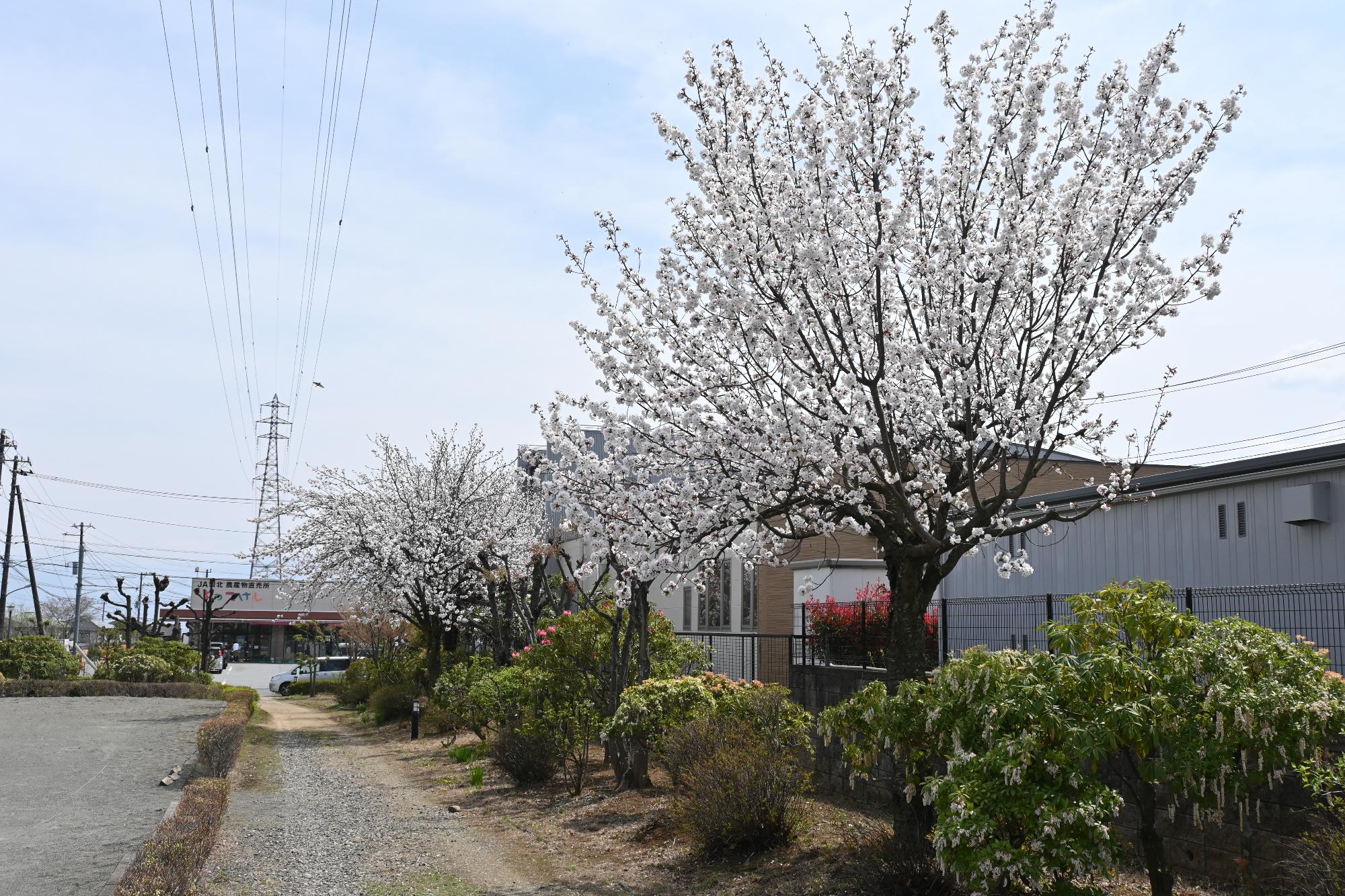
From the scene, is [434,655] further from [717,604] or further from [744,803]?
[744,803]

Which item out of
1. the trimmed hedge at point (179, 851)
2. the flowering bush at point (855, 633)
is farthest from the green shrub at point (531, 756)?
the trimmed hedge at point (179, 851)

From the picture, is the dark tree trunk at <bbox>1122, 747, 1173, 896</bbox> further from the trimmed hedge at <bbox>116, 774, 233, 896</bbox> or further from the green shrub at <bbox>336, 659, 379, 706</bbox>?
the green shrub at <bbox>336, 659, 379, 706</bbox>

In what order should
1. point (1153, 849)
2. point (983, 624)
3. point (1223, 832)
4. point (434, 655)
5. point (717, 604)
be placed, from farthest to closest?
point (434, 655), point (717, 604), point (983, 624), point (1223, 832), point (1153, 849)

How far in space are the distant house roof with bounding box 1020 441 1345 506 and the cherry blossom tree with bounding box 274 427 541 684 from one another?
14.0 m

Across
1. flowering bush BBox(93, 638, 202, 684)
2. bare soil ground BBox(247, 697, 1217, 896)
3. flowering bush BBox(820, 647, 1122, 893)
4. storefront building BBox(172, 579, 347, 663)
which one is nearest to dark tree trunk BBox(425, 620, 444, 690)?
bare soil ground BBox(247, 697, 1217, 896)

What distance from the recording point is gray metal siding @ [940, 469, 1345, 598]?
12.3 meters

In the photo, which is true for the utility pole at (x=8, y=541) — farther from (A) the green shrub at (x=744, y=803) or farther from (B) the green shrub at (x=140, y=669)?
(A) the green shrub at (x=744, y=803)

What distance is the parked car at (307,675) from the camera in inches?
1891

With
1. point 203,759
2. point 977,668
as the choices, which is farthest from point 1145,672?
point 203,759

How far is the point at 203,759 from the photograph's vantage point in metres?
15.3

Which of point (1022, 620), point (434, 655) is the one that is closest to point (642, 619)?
point (1022, 620)

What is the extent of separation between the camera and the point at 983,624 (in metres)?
11.9

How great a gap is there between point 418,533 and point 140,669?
1452 cm

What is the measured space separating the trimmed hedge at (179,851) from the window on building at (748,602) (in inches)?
537
